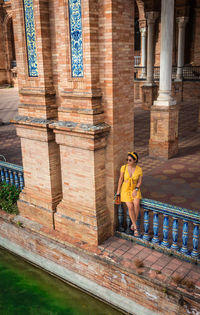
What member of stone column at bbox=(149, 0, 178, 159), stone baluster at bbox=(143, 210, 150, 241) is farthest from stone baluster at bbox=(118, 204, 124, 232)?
stone column at bbox=(149, 0, 178, 159)

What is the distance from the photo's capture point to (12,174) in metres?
6.78

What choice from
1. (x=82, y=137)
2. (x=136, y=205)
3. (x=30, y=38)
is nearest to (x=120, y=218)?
(x=136, y=205)

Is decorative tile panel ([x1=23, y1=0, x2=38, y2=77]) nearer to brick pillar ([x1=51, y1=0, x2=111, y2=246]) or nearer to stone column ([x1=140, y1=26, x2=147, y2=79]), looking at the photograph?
brick pillar ([x1=51, y1=0, x2=111, y2=246])

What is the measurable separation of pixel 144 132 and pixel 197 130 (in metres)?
1.97

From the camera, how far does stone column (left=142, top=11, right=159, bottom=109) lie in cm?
1579

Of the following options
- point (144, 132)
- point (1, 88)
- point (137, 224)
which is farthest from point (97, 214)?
point (1, 88)

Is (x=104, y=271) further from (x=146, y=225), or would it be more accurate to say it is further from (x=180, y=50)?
(x=180, y=50)

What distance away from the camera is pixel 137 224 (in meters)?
4.89

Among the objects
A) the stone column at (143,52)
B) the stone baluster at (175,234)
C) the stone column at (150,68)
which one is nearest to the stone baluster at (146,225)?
the stone baluster at (175,234)

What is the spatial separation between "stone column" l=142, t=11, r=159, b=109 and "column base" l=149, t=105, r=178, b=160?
7.57 m

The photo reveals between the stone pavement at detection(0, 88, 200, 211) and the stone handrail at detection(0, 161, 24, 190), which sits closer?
the stone handrail at detection(0, 161, 24, 190)

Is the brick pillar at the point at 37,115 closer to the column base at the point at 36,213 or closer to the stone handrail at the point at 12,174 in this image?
the column base at the point at 36,213

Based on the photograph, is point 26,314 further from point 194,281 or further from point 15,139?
point 15,139

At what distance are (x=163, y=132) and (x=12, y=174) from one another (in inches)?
173
